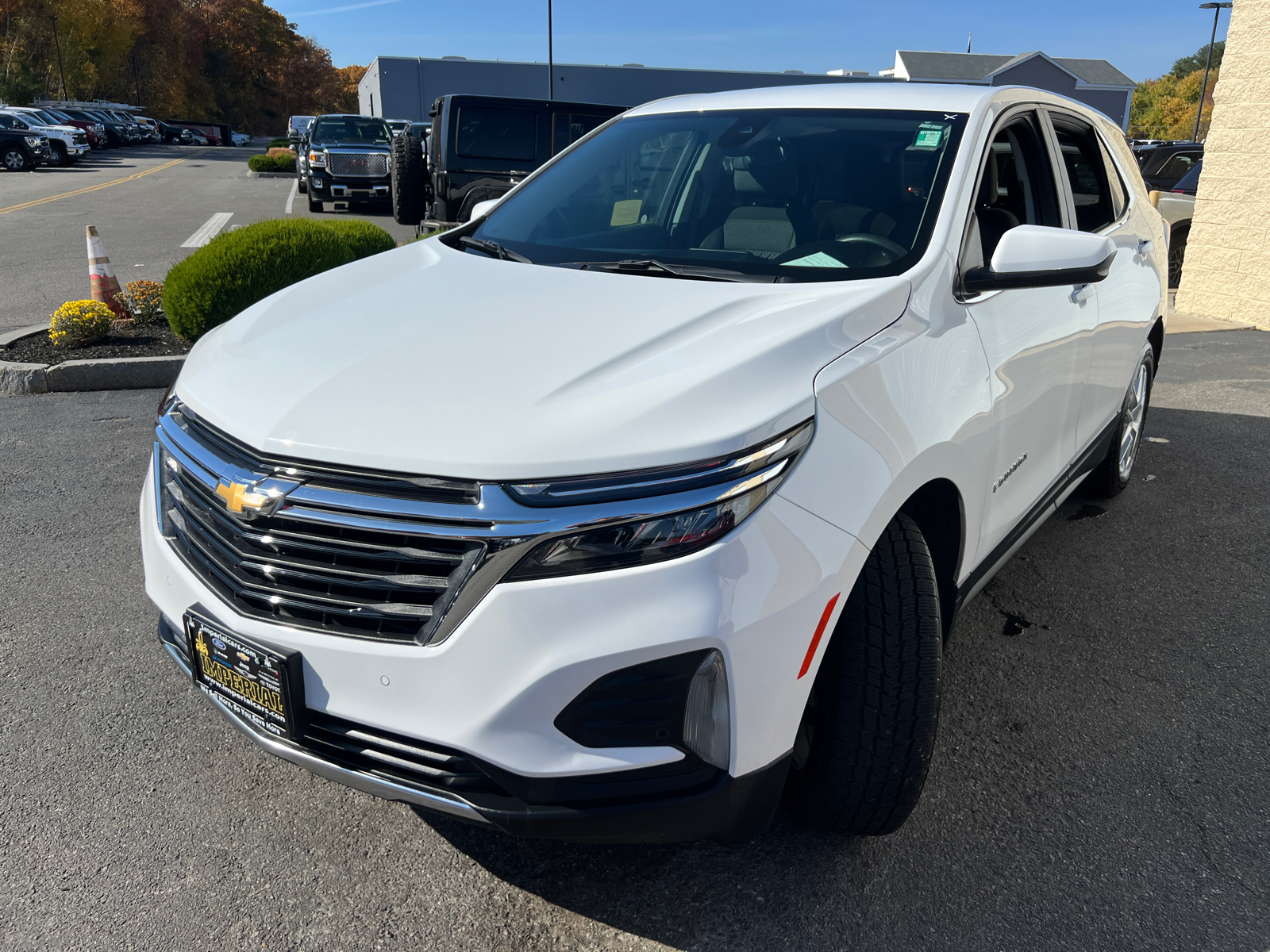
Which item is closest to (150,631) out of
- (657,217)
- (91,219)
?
(657,217)

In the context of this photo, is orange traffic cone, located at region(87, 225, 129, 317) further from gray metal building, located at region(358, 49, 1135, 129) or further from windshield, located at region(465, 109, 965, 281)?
gray metal building, located at region(358, 49, 1135, 129)

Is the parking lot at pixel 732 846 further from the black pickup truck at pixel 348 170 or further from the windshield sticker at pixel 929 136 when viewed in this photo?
the black pickup truck at pixel 348 170

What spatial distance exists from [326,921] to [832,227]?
2.21m

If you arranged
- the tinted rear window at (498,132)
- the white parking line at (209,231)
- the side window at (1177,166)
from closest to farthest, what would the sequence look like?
1. the tinted rear window at (498,132)
2. the white parking line at (209,231)
3. the side window at (1177,166)

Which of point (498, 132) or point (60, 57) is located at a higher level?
point (60, 57)

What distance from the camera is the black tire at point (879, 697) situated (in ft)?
6.73

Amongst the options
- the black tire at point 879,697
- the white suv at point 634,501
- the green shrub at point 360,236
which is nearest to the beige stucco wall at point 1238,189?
the green shrub at point 360,236

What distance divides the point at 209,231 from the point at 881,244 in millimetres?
14881

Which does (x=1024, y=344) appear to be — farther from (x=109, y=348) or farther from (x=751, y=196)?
(x=109, y=348)

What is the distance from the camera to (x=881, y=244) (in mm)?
2582

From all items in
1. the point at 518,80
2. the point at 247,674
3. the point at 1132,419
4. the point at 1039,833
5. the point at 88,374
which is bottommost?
the point at 1039,833

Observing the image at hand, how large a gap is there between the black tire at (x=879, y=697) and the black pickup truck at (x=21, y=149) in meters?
35.5

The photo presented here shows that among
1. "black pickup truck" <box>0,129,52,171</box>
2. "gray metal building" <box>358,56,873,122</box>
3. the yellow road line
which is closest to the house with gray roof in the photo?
"gray metal building" <box>358,56,873,122</box>

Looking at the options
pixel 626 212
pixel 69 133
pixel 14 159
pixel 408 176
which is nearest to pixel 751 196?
pixel 626 212
